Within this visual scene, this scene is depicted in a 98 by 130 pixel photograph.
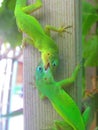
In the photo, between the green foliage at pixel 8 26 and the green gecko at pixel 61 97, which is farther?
the green foliage at pixel 8 26

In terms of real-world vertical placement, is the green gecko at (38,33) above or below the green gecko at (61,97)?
above

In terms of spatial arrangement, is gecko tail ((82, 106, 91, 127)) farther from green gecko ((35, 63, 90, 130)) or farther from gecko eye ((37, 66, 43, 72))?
gecko eye ((37, 66, 43, 72))

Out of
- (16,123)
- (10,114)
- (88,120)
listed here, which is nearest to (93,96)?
(88,120)

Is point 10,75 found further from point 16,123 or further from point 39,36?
→ point 39,36

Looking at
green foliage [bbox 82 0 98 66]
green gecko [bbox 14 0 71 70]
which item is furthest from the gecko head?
green foliage [bbox 82 0 98 66]

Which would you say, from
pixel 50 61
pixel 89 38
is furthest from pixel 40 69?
pixel 89 38

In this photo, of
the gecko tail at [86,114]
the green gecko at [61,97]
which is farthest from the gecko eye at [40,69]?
the gecko tail at [86,114]

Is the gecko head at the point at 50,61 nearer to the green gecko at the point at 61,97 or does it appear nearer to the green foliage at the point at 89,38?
the green gecko at the point at 61,97
